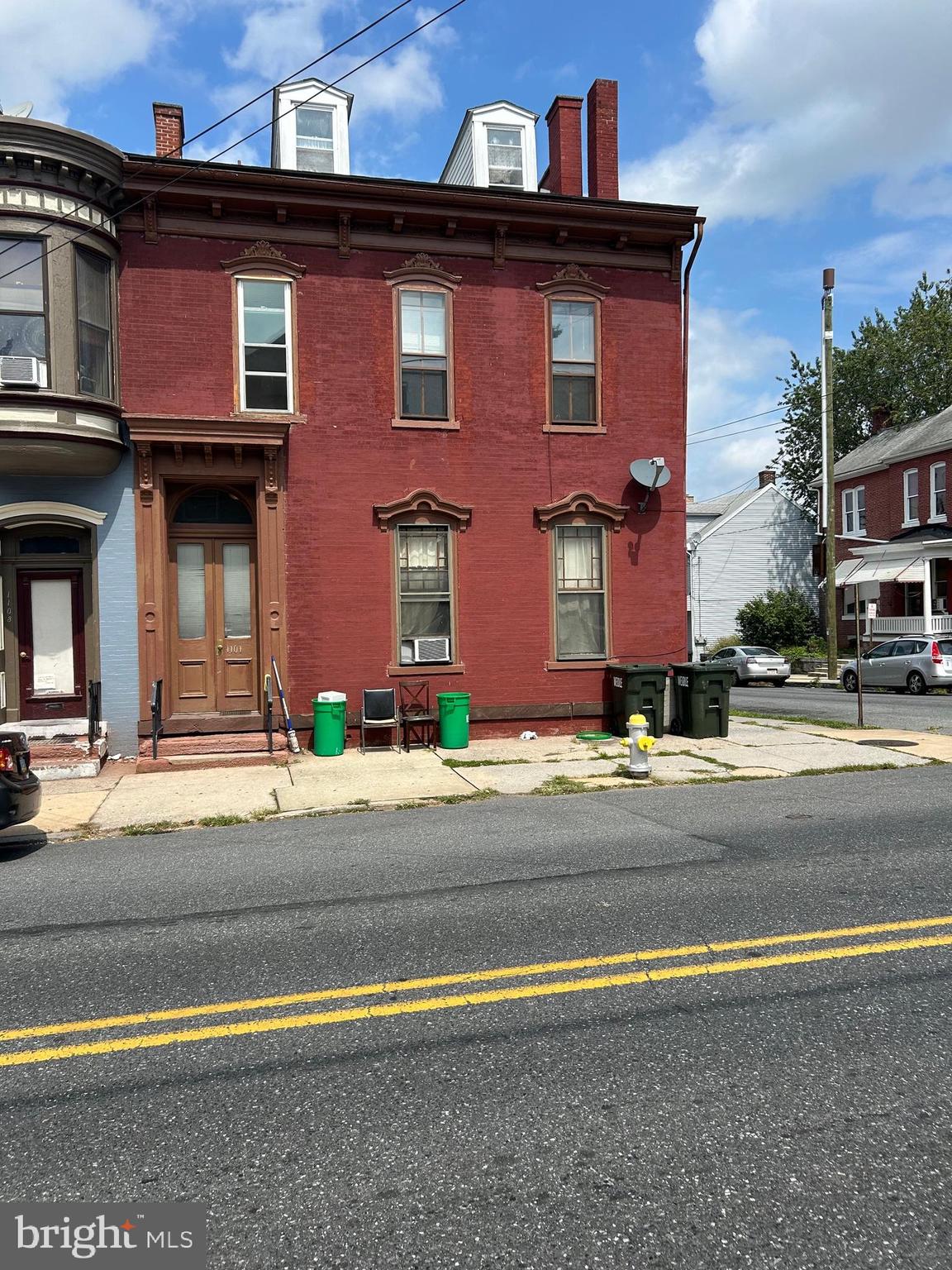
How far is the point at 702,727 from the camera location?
14086mm

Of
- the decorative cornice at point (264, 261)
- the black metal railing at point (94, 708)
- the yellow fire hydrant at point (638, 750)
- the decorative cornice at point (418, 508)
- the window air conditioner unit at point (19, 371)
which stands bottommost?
the yellow fire hydrant at point (638, 750)

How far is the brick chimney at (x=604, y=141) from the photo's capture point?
14.9 metres

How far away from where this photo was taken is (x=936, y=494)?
3525cm

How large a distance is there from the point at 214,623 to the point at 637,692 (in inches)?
261

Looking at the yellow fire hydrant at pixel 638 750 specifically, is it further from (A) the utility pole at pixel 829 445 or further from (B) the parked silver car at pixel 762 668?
(B) the parked silver car at pixel 762 668

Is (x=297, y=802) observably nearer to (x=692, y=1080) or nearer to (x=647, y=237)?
(x=692, y=1080)

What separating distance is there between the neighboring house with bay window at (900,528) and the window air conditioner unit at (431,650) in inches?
808

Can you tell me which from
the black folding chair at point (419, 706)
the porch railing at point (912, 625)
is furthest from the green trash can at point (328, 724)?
the porch railing at point (912, 625)

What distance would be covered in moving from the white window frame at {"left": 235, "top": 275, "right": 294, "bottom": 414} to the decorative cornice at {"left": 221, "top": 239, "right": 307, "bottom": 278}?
0.14 m

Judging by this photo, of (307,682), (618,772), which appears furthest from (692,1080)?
(307,682)

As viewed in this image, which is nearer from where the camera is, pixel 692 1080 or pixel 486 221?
pixel 692 1080

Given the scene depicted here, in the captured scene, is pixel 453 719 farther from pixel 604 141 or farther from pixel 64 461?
pixel 604 141

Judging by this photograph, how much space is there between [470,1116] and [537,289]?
43.9 feet

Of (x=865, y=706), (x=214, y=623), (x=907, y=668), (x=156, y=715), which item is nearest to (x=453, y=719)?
(x=214, y=623)
